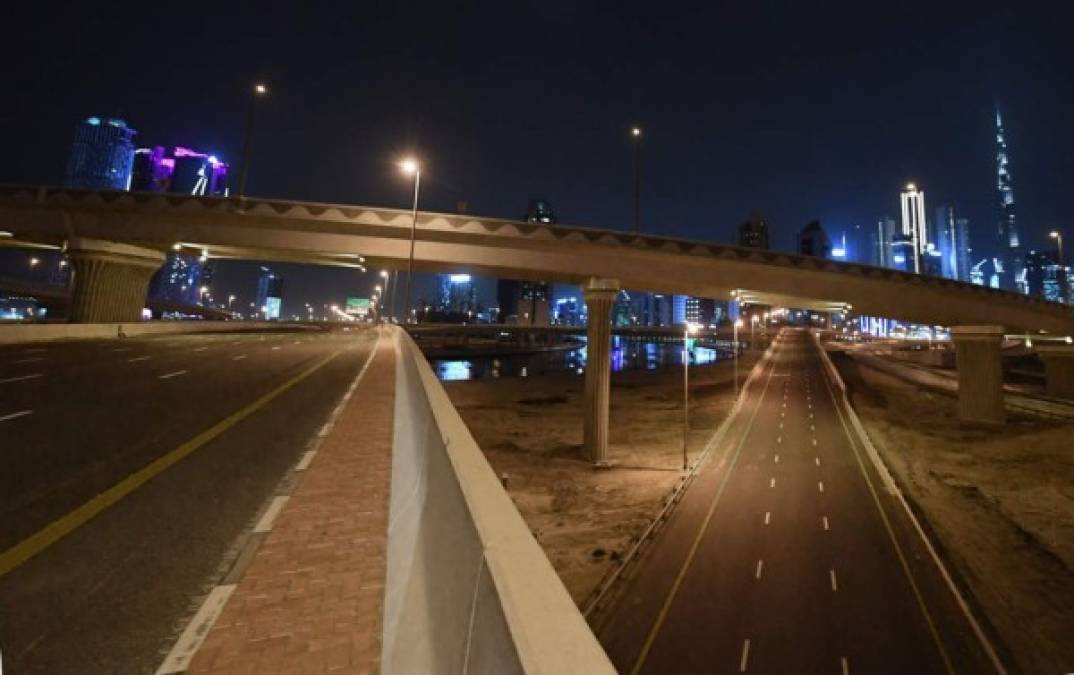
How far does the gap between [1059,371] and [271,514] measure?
9144 cm

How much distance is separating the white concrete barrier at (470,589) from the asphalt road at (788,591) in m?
12.9

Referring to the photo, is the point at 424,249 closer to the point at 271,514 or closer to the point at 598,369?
the point at 598,369

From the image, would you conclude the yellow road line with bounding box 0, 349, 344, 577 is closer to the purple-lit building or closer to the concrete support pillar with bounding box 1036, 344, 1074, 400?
the concrete support pillar with bounding box 1036, 344, 1074, 400

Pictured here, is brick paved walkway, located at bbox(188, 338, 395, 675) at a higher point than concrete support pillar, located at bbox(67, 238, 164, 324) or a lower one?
lower

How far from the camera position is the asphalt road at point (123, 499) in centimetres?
380

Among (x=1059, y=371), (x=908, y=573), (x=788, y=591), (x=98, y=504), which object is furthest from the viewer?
(x=1059, y=371)

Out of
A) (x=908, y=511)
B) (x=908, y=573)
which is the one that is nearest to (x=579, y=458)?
(x=908, y=573)

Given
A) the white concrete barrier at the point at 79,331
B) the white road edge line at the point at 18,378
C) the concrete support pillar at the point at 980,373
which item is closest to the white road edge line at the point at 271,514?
the white road edge line at the point at 18,378

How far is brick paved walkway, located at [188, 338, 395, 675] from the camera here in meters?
3.65

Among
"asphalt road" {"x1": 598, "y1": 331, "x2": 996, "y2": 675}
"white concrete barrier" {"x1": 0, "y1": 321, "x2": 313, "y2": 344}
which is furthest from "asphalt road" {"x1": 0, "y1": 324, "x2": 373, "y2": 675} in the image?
"white concrete barrier" {"x1": 0, "y1": 321, "x2": 313, "y2": 344}

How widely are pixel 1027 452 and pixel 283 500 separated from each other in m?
50.5

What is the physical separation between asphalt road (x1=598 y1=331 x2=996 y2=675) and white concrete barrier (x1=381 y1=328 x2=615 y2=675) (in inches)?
507

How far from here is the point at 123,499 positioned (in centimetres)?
639

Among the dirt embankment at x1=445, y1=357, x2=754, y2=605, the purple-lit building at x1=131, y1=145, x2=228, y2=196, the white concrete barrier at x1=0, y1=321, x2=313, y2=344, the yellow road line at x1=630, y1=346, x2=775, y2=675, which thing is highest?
the purple-lit building at x1=131, y1=145, x2=228, y2=196
